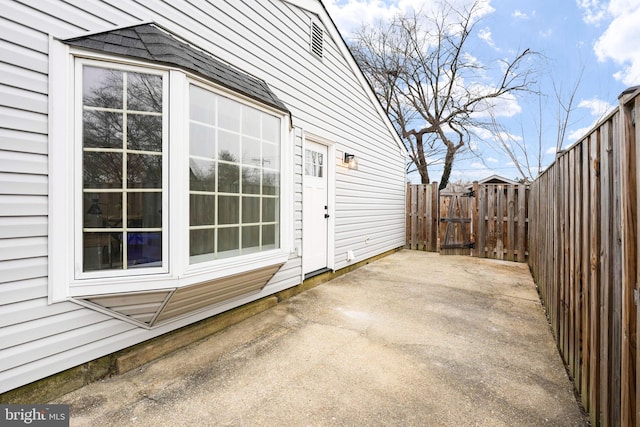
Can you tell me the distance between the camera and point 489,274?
5.59m

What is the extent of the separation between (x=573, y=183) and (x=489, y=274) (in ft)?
12.7

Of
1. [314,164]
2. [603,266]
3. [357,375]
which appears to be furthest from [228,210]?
[603,266]

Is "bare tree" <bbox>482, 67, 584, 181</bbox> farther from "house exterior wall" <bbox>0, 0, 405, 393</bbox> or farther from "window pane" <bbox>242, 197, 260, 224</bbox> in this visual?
"window pane" <bbox>242, 197, 260, 224</bbox>

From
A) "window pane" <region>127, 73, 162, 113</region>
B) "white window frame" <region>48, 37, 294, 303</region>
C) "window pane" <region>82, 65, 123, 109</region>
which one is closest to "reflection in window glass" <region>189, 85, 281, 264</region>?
"white window frame" <region>48, 37, 294, 303</region>

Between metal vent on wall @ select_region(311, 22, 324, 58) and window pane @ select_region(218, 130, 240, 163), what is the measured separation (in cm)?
268

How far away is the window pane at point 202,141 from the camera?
2400 millimetres

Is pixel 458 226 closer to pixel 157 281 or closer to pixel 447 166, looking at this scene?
pixel 157 281

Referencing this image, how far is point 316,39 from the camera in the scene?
4.71 metres

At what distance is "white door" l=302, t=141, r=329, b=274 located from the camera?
15.0 feet

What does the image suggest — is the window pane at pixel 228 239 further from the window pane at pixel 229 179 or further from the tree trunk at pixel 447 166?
the tree trunk at pixel 447 166

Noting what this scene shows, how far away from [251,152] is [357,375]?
7.14 ft

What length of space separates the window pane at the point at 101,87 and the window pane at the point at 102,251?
0.93 meters

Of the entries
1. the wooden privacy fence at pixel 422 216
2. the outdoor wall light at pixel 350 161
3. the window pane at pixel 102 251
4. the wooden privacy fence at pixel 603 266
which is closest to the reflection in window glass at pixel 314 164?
the outdoor wall light at pixel 350 161

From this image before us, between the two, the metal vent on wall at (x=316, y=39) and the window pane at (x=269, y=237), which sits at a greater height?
the metal vent on wall at (x=316, y=39)
